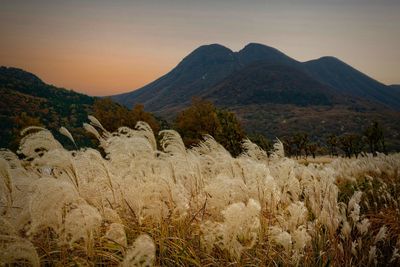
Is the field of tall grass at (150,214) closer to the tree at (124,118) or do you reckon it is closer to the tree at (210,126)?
the tree at (210,126)

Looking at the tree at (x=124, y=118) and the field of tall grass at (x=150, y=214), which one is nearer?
A: the field of tall grass at (x=150, y=214)

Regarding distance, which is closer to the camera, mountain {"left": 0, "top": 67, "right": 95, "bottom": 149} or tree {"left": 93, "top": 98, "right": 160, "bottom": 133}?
tree {"left": 93, "top": 98, "right": 160, "bottom": 133}

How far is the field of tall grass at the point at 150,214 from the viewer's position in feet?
9.73

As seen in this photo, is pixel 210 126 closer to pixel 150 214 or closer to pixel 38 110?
pixel 150 214

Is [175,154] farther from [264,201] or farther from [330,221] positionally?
[330,221]

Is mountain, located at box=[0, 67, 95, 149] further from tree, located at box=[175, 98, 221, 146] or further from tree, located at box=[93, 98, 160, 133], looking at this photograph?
tree, located at box=[175, 98, 221, 146]

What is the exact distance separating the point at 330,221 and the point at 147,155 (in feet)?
8.67

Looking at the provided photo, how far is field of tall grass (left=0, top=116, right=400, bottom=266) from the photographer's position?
117 inches

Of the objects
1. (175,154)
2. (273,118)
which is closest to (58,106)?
(175,154)

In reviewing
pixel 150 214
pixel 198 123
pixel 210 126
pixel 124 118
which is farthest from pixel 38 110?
pixel 150 214

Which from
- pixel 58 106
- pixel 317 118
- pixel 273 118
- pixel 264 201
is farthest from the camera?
pixel 273 118

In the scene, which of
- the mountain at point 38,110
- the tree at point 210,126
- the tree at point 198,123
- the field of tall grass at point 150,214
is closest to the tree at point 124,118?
the tree at point 198,123

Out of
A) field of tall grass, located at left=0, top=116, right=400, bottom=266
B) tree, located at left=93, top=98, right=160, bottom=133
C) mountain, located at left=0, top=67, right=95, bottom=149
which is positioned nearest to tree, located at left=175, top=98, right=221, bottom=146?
tree, located at left=93, top=98, right=160, bottom=133

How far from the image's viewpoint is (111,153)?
4832 millimetres
